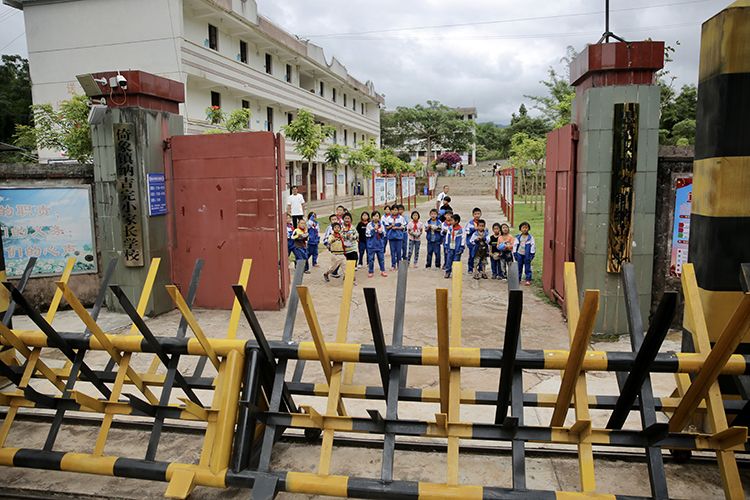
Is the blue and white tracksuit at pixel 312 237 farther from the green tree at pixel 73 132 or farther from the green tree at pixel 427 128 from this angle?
the green tree at pixel 427 128

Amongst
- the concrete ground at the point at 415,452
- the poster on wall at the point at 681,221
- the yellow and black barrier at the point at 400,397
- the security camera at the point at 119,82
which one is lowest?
the concrete ground at the point at 415,452

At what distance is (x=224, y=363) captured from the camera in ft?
11.4

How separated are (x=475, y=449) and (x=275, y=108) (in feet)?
99.9

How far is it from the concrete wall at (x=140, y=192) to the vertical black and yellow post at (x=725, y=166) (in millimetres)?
6763

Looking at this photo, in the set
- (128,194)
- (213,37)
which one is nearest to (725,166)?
(128,194)

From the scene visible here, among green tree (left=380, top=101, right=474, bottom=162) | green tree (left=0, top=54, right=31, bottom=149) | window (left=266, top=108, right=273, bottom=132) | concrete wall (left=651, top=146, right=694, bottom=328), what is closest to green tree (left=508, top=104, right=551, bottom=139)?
green tree (left=380, top=101, right=474, bottom=162)

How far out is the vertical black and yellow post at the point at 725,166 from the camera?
372cm

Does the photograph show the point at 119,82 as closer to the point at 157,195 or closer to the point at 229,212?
the point at 157,195

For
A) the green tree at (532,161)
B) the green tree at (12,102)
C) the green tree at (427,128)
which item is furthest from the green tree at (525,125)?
the green tree at (12,102)

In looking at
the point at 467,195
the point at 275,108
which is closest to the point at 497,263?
the point at 275,108

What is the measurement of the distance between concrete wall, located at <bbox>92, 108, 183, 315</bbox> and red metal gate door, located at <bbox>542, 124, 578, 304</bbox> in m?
5.60

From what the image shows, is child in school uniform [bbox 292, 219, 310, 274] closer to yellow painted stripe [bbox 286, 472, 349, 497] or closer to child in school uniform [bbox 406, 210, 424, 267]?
child in school uniform [bbox 406, 210, 424, 267]

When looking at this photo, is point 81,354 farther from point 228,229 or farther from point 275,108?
point 275,108

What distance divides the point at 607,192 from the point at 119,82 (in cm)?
642
